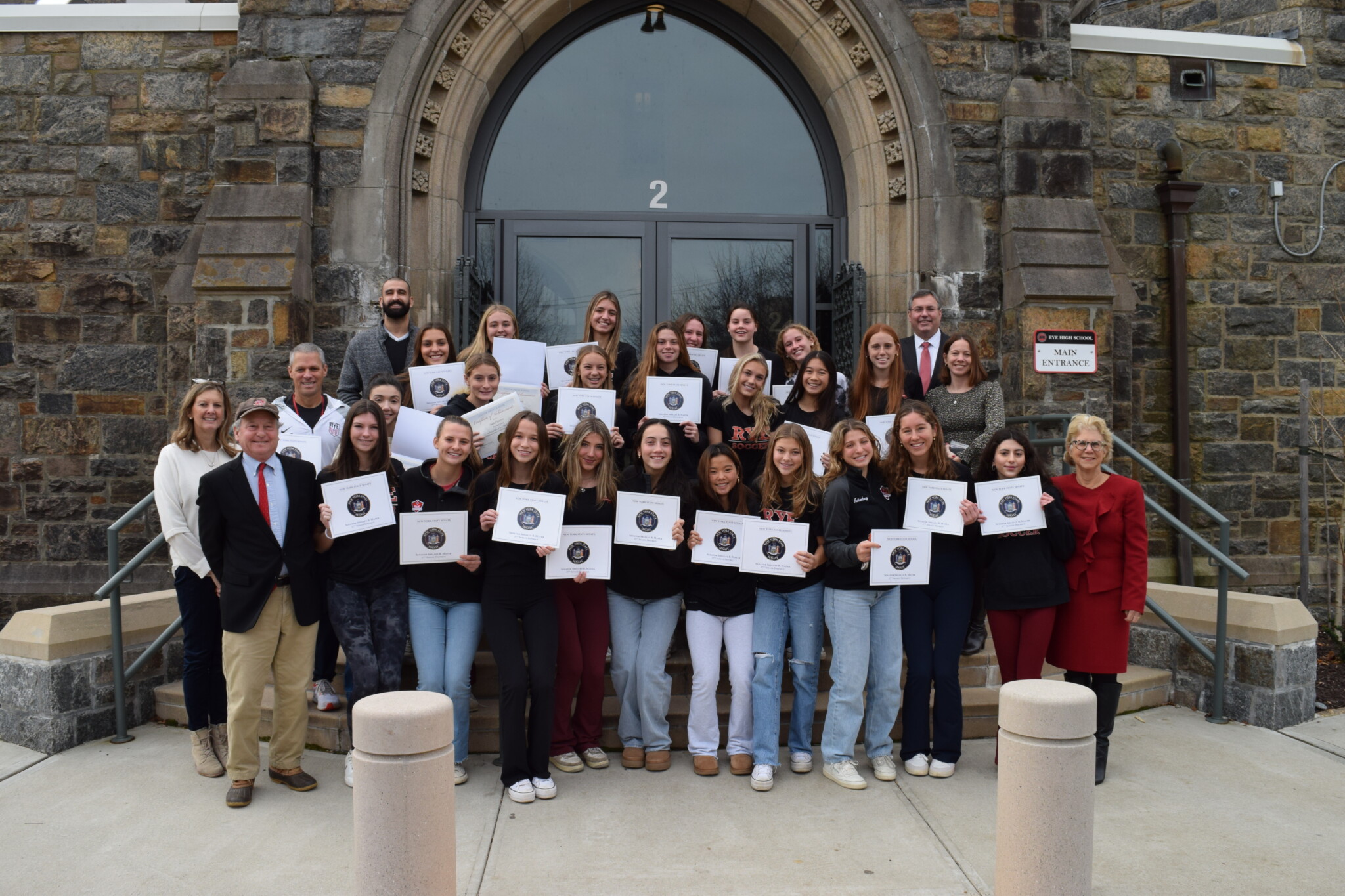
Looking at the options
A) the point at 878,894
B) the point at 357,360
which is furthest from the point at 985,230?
the point at 878,894

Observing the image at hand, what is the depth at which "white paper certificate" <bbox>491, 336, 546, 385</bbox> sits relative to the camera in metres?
5.52

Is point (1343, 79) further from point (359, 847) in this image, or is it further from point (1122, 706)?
point (359, 847)

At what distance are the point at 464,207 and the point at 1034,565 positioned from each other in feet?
18.0

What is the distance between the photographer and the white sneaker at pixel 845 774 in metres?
4.48

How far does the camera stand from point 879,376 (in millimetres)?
5480

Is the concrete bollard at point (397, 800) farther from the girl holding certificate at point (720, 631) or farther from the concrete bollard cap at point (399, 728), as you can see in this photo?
the girl holding certificate at point (720, 631)

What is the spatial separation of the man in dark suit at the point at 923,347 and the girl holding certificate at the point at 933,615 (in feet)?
3.43

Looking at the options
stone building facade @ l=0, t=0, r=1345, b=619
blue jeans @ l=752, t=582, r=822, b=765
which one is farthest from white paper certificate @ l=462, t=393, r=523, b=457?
stone building facade @ l=0, t=0, r=1345, b=619

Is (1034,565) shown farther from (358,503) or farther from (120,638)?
(120,638)

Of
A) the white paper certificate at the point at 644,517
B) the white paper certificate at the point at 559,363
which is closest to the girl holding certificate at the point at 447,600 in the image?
the white paper certificate at the point at 644,517

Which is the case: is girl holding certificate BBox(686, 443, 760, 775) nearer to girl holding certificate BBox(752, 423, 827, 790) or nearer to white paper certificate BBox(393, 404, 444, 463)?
girl holding certificate BBox(752, 423, 827, 790)

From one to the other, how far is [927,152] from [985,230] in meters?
0.76

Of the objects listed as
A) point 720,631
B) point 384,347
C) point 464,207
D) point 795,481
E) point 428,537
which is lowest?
point 720,631

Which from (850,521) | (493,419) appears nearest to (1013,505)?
(850,521)
